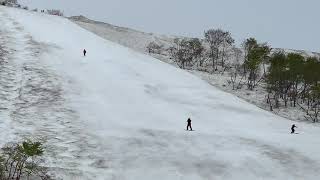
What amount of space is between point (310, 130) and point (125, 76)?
17.7 metres

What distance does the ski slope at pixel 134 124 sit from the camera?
23.1 meters

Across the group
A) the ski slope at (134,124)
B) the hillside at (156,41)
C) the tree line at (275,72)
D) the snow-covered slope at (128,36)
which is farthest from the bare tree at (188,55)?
the ski slope at (134,124)

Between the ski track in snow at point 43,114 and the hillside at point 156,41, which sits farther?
the hillside at point 156,41

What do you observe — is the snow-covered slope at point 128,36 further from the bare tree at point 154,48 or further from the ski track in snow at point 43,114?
the ski track in snow at point 43,114

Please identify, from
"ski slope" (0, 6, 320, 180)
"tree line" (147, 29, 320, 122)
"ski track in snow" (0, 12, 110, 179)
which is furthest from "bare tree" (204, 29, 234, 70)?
"ski track in snow" (0, 12, 110, 179)

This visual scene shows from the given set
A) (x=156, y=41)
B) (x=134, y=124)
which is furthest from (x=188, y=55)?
(x=134, y=124)

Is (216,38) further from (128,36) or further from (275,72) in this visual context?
(275,72)

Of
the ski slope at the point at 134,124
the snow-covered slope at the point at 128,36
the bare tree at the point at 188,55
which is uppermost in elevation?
the snow-covered slope at the point at 128,36

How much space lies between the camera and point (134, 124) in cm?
3011

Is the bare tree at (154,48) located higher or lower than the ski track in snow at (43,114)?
higher

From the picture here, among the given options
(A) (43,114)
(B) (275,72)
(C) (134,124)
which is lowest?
(C) (134,124)

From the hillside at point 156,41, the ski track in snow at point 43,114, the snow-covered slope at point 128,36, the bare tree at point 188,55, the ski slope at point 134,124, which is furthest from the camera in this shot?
the snow-covered slope at point 128,36

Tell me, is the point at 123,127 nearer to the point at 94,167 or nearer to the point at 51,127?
the point at 51,127

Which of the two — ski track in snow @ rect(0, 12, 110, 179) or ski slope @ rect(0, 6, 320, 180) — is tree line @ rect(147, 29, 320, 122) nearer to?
ski slope @ rect(0, 6, 320, 180)
